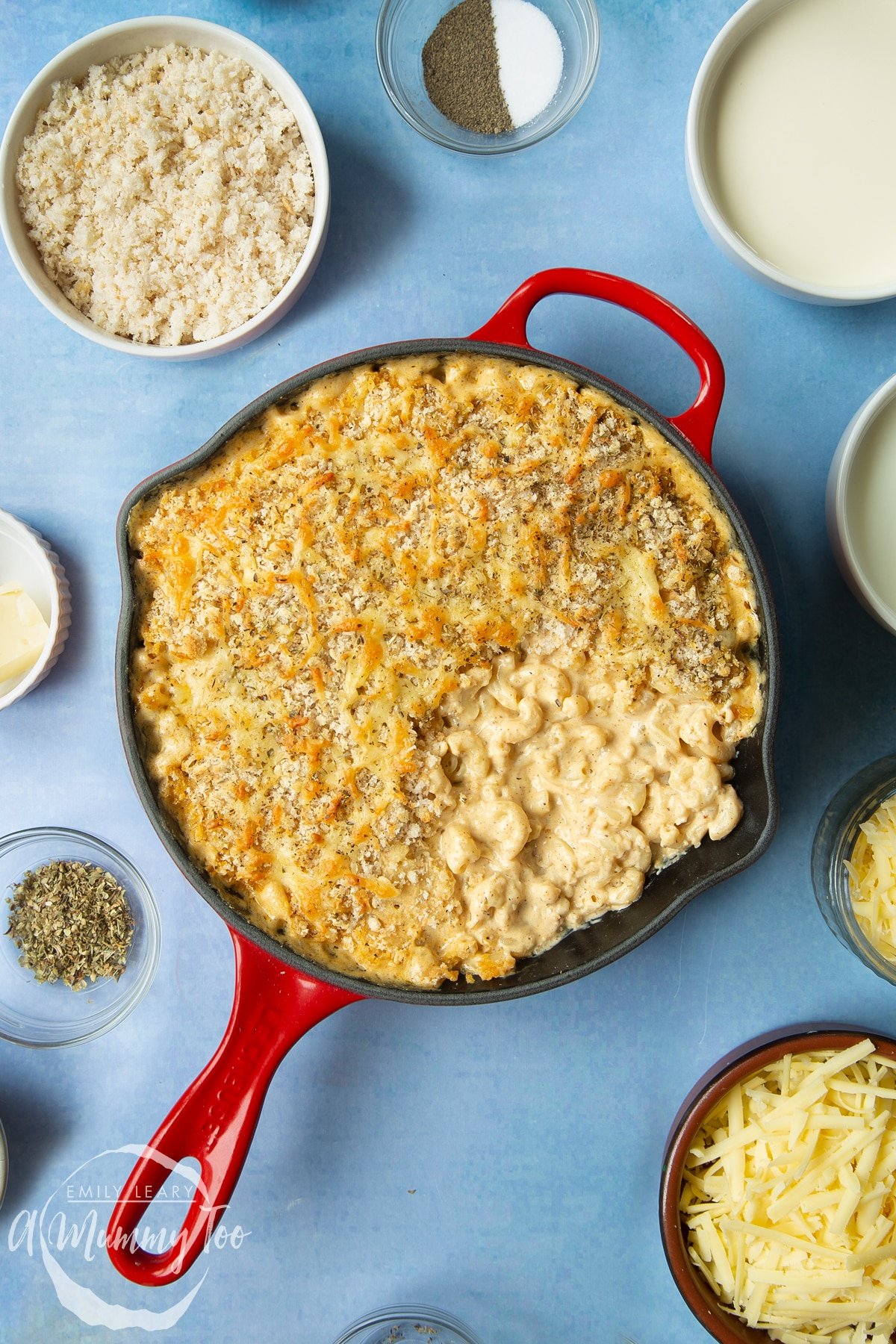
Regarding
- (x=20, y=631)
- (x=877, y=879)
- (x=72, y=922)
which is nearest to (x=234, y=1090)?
(x=72, y=922)

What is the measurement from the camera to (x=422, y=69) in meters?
A: 2.06

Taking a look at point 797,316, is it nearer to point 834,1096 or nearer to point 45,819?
point 834,1096

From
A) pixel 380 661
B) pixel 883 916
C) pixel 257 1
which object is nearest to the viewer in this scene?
pixel 380 661

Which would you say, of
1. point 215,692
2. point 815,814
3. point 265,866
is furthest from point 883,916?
point 215,692

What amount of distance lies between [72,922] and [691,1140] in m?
A: 1.41

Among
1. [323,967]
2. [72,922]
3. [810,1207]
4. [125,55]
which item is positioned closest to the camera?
[323,967]

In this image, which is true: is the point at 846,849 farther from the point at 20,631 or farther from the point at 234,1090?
the point at 20,631

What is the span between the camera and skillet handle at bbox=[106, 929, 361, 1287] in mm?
1720

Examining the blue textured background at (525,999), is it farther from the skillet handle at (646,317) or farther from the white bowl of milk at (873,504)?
the skillet handle at (646,317)

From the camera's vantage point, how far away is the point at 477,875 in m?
1.69

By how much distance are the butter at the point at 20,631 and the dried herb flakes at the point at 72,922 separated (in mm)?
475

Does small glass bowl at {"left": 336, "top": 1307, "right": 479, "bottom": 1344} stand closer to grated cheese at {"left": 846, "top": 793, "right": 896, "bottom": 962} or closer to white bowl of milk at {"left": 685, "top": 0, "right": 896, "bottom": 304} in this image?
grated cheese at {"left": 846, "top": 793, "right": 896, "bottom": 962}

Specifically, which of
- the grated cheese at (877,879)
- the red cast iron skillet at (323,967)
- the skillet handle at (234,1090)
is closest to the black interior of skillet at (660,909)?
the red cast iron skillet at (323,967)

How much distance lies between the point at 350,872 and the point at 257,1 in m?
1.92
